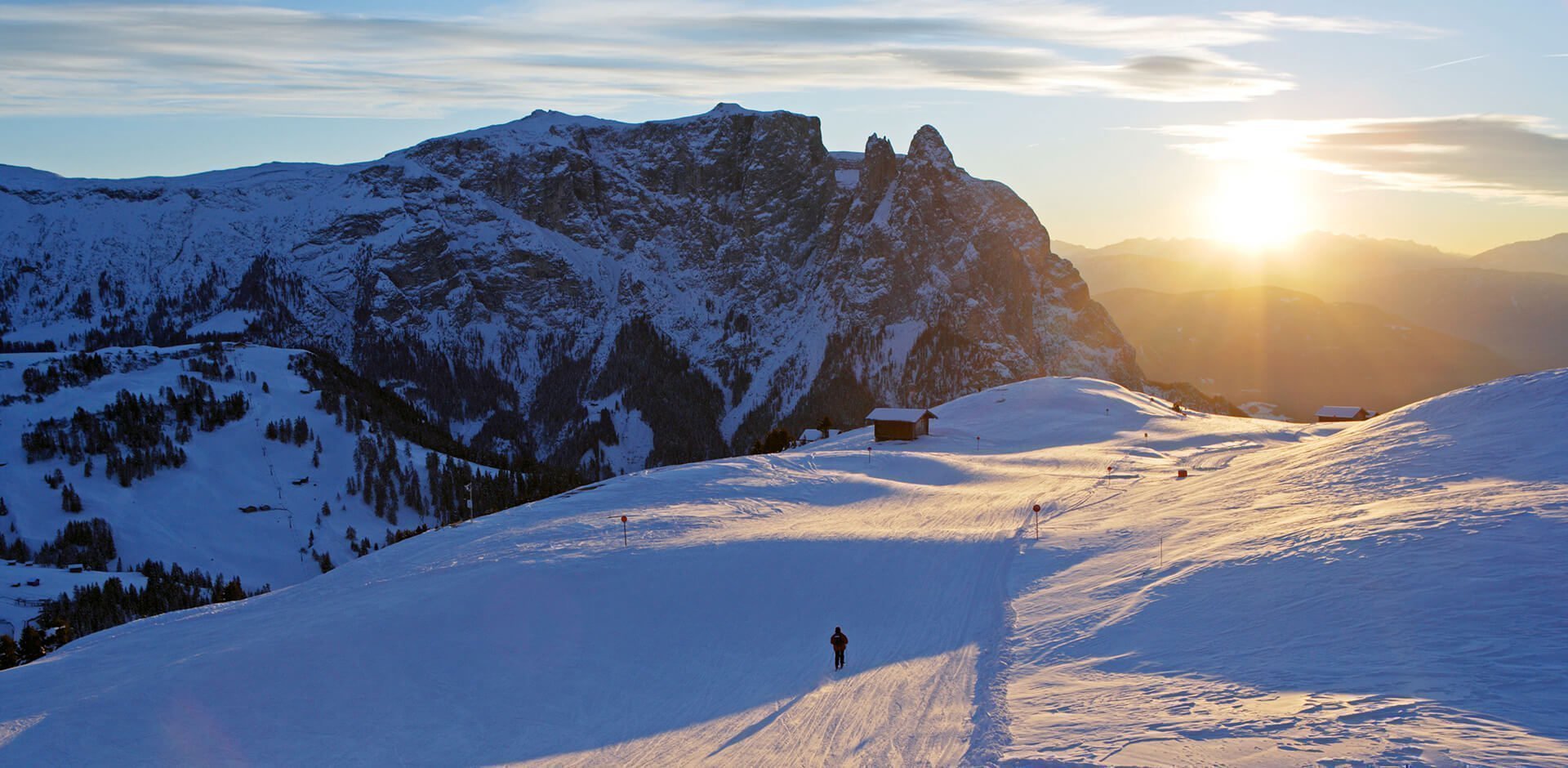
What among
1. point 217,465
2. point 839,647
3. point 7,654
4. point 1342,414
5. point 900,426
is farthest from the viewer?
point 217,465

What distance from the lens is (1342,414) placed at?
93.5 metres

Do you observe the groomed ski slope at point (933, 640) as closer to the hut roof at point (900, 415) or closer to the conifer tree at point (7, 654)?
the conifer tree at point (7, 654)

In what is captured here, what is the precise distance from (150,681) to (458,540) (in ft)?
51.4

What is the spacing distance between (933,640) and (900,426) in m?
Result: 56.5

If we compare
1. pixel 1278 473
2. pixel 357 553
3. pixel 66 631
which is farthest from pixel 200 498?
pixel 1278 473

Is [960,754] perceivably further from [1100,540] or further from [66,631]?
[66,631]

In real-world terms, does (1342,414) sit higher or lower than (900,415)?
lower

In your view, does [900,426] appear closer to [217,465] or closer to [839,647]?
[839,647]

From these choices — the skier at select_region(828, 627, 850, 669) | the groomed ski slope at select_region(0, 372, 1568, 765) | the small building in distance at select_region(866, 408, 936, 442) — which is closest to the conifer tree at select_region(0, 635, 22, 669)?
the groomed ski slope at select_region(0, 372, 1568, 765)

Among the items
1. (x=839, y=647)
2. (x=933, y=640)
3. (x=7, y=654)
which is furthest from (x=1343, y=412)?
(x=7, y=654)

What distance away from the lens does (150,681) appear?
24.1 metres

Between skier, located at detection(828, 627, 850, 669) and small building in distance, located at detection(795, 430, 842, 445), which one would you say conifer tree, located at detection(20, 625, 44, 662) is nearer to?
skier, located at detection(828, 627, 850, 669)

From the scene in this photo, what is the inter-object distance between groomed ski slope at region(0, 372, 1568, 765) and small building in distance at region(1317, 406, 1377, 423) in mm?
56673

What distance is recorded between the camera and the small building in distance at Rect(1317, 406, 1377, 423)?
92000mm
